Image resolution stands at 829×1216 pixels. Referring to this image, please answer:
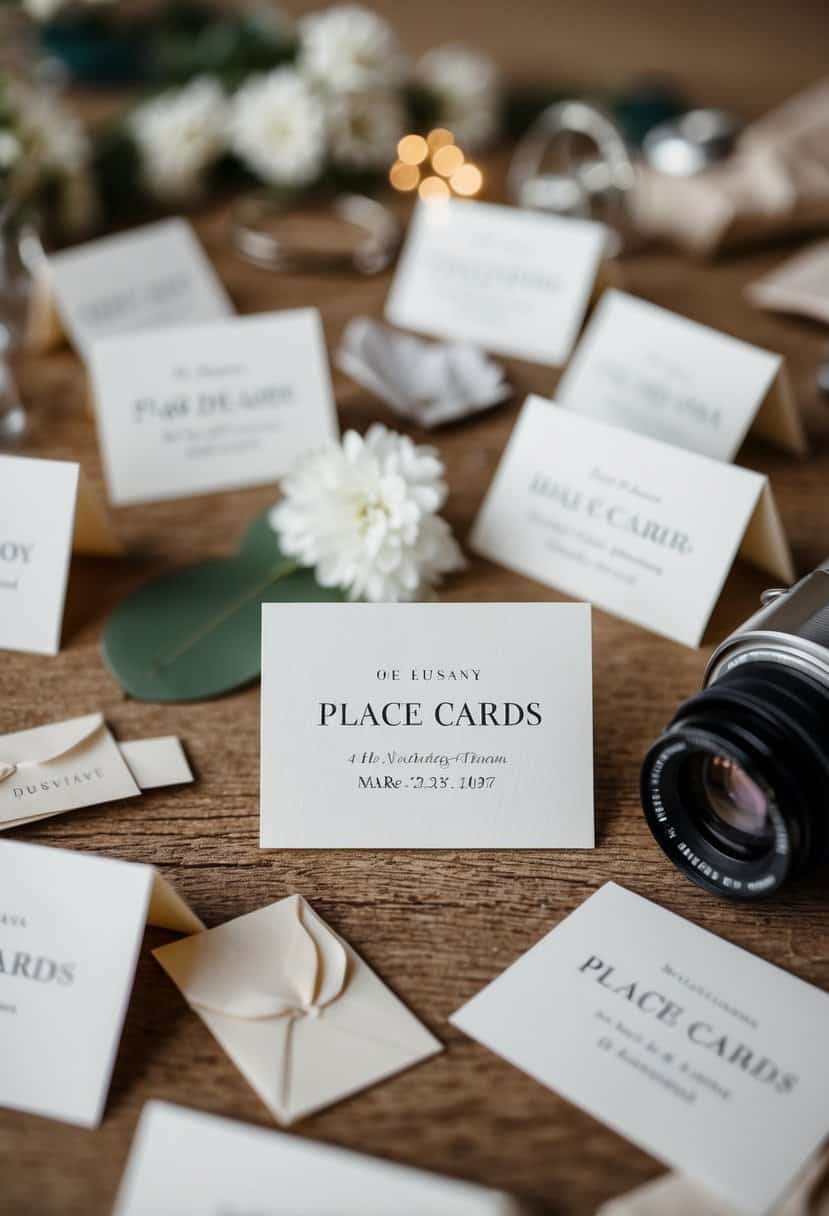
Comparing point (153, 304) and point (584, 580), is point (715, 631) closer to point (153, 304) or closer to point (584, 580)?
point (584, 580)

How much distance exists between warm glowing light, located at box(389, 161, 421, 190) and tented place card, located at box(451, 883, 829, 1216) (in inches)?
58.1

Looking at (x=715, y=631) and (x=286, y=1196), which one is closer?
(x=286, y=1196)

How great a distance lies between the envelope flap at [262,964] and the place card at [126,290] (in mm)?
907

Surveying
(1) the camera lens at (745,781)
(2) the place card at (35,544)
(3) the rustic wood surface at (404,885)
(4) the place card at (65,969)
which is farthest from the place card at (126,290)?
(1) the camera lens at (745,781)

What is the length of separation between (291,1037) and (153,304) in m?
1.06

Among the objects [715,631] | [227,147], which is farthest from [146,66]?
[715,631]

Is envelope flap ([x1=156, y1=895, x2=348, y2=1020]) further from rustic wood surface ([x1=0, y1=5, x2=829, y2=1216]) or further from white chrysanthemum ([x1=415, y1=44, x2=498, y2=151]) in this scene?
white chrysanthemum ([x1=415, y1=44, x2=498, y2=151])

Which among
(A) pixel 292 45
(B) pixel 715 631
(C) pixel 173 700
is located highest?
(A) pixel 292 45

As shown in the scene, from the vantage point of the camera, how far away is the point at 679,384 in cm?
125

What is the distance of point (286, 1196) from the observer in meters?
0.65

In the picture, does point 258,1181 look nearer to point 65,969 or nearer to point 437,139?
point 65,969

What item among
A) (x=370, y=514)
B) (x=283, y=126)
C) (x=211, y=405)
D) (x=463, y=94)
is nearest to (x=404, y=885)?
(x=370, y=514)

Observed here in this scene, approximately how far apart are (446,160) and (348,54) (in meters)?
0.31

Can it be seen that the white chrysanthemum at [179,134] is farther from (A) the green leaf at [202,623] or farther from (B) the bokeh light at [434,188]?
(A) the green leaf at [202,623]
